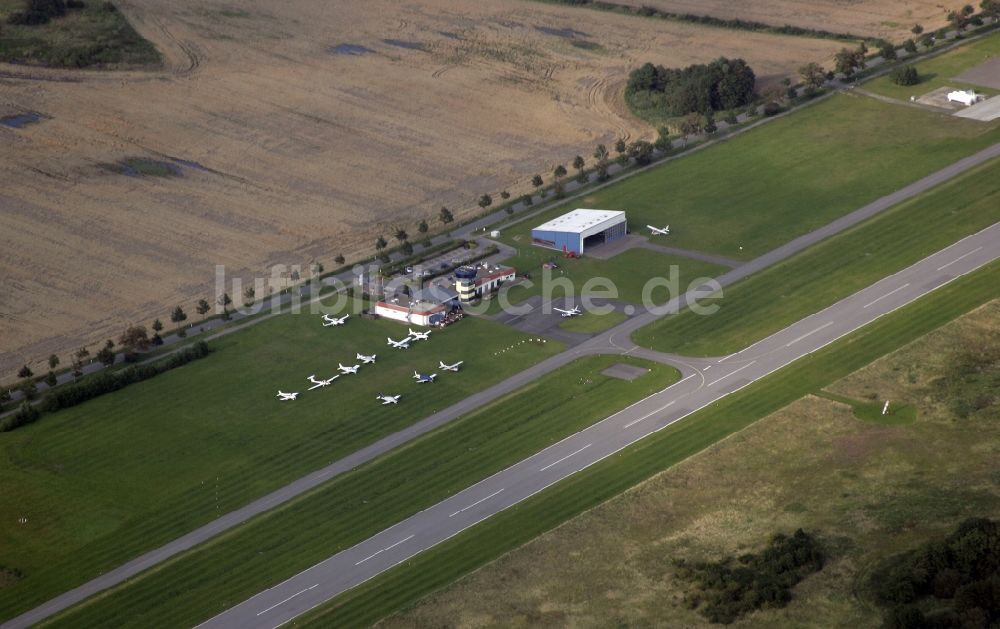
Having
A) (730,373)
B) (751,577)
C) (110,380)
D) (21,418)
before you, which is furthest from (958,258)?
(21,418)

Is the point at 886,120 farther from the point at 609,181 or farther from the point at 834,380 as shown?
the point at 834,380

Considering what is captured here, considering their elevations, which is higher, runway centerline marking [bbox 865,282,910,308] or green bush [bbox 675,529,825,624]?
runway centerline marking [bbox 865,282,910,308]

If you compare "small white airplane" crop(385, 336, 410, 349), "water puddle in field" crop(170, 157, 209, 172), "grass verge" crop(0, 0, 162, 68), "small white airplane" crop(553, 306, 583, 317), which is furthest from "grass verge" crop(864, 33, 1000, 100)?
"grass verge" crop(0, 0, 162, 68)

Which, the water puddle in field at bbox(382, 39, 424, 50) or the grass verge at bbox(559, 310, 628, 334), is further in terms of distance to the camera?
the water puddle in field at bbox(382, 39, 424, 50)

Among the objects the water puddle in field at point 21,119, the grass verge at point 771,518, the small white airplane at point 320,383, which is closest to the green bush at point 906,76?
the grass verge at point 771,518

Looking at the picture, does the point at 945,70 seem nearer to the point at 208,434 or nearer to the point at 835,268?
the point at 835,268

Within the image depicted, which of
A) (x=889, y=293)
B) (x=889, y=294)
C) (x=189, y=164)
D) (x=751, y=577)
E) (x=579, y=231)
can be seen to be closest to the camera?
(x=751, y=577)

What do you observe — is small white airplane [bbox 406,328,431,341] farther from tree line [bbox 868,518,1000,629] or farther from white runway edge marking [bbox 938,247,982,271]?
tree line [bbox 868,518,1000,629]

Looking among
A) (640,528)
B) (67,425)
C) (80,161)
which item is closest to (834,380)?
(640,528)
